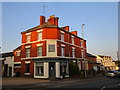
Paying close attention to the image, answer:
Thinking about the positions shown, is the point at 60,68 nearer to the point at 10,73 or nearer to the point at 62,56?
the point at 62,56

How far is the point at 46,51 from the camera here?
74.9 feet

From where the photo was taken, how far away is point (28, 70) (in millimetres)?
25391

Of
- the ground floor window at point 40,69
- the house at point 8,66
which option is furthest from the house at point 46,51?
the house at point 8,66

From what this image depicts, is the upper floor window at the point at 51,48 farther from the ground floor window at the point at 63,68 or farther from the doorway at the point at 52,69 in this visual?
the ground floor window at the point at 63,68

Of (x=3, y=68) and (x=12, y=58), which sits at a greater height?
(x=12, y=58)

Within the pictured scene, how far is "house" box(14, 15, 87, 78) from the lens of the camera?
22.5 meters

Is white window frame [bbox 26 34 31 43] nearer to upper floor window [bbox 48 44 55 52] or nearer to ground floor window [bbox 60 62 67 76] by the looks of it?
upper floor window [bbox 48 44 55 52]

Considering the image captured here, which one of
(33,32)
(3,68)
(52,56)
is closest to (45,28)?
(33,32)

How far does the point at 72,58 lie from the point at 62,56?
12.9 feet

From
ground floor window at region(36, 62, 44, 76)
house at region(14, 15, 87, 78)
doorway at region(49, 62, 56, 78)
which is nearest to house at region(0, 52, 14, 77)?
house at region(14, 15, 87, 78)

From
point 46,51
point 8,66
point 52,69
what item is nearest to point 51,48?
point 46,51

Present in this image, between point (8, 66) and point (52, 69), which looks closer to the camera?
point (52, 69)

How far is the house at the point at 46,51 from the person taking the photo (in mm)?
22484

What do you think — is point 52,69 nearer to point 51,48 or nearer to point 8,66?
point 51,48
